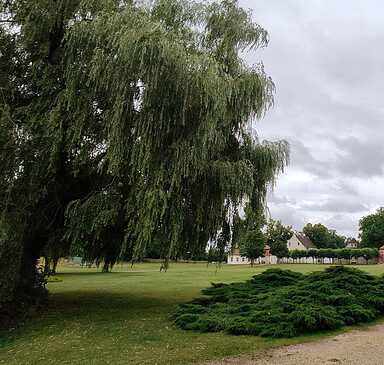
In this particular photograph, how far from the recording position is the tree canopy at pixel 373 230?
3071 inches

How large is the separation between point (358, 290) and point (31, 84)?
11171 mm

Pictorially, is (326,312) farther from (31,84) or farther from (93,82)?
(31,84)

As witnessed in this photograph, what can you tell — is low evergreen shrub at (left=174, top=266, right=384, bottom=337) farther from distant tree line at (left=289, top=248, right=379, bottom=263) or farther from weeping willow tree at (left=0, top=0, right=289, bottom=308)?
distant tree line at (left=289, top=248, right=379, bottom=263)

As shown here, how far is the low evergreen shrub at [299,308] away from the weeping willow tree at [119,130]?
1912 mm

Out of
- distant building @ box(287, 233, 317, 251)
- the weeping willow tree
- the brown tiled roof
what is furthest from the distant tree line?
the weeping willow tree

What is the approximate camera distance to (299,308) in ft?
27.2

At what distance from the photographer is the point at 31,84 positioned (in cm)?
990

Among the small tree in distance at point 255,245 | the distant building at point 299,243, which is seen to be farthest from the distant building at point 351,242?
the small tree in distance at point 255,245

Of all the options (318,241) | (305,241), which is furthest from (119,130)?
(318,241)

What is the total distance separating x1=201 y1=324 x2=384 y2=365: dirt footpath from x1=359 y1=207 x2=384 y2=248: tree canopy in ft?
264

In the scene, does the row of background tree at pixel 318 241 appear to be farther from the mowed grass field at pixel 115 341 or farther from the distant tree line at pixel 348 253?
the mowed grass field at pixel 115 341

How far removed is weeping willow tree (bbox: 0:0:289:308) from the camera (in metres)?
8.88

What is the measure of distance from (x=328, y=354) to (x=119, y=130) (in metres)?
6.83

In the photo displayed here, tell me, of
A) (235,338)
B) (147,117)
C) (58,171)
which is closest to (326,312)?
(235,338)
